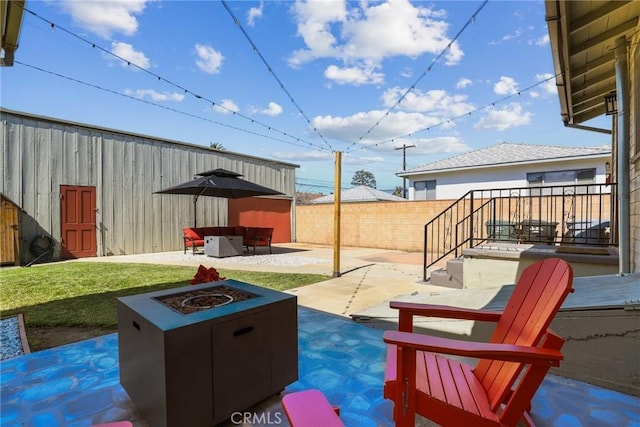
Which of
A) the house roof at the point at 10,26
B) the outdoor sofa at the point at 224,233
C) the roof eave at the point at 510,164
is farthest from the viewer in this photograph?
the roof eave at the point at 510,164

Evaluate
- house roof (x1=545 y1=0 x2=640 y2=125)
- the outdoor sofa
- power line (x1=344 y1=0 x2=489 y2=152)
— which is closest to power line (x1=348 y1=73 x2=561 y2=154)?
house roof (x1=545 y1=0 x2=640 y2=125)

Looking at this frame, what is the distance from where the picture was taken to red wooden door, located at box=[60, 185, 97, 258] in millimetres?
8953

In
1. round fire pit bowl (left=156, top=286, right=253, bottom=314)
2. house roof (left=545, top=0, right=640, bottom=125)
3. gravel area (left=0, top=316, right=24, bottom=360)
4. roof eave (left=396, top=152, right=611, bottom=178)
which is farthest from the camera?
roof eave (left=396, top=152, right=611, bottom=178)

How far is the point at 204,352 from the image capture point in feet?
5.37

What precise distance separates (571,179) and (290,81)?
11.6 metres

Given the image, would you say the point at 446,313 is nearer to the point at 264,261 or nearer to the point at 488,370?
the point at 488,370

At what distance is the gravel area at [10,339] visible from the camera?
107 inches

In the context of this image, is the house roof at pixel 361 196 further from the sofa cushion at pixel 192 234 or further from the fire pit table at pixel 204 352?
the fire pit table at pixel 204 352

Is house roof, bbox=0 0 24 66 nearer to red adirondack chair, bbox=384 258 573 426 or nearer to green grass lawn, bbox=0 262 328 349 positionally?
green grass lawn, bbox=0 262 328 349

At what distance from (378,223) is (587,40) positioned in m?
9.08

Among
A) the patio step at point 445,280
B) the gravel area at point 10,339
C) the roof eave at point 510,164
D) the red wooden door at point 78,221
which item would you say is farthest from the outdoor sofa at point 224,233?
the roof eave at point 510,164

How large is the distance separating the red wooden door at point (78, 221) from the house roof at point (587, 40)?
11.1 meters

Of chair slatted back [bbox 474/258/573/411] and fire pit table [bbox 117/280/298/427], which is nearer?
chair slatted back [bbox 474/258/573/411]

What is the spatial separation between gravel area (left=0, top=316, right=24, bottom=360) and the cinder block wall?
404 inches
